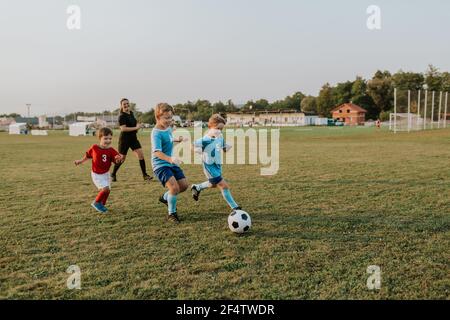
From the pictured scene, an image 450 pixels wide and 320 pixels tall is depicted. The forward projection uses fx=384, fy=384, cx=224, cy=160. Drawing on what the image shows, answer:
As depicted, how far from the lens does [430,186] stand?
7977 mm

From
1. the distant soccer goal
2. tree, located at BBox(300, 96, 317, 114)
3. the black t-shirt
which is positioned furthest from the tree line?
the black t-shirt

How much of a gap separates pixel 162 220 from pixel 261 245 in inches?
68.9

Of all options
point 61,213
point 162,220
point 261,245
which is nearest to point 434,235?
point 261,245

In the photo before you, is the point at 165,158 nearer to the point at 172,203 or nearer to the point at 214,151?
the point at 172,203

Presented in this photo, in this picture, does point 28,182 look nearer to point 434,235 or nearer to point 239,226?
point 239,226

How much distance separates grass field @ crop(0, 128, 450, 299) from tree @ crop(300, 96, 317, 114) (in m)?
108

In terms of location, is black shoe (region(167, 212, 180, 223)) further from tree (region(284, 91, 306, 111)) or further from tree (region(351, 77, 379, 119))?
tree (region(284, 91, 306, 111))

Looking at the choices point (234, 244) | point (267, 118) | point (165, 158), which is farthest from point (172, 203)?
point (267, 118)

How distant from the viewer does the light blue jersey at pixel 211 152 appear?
5.99 meters

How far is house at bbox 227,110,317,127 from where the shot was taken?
64.2 meters

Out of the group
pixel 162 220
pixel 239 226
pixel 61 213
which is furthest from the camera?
pixel 61 213

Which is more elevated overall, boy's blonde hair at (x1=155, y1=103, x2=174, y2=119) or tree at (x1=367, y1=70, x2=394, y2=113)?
tree at (x1=367, y1=70, x2=394, y2=113)

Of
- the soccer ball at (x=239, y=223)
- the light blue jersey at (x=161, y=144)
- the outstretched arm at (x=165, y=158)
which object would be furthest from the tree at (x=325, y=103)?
the soccer ball at (x=239, y=223)

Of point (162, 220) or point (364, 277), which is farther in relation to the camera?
point (162, 220)
